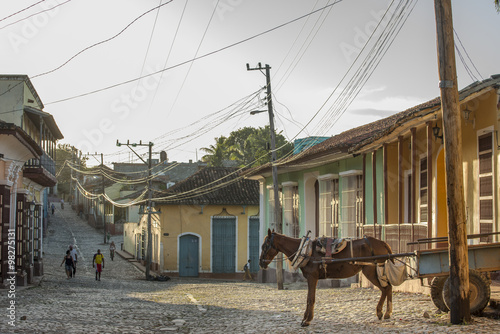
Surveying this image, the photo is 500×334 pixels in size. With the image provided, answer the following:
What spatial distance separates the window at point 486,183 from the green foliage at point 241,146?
3477cm

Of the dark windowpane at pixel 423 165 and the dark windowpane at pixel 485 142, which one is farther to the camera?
the dark windowpane at pixel 423 165

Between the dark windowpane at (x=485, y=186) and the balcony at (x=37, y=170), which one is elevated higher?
the balcony at (x=37, y=170)

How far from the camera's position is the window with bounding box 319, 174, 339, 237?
18125 millimetres

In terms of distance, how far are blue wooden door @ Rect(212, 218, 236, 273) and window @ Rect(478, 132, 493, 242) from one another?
73.5 ft

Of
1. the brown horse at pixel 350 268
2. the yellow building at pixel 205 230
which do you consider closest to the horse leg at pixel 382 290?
the brown horse at pixel 350 268

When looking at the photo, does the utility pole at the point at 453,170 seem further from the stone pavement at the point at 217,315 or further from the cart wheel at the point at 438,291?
the cart wheel at the point at 438,291

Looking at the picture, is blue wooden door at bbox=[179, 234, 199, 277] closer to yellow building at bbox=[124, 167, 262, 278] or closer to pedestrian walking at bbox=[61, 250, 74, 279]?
yellow building at bbox=[124, 167, 262, 278]

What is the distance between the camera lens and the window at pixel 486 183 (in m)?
9.67

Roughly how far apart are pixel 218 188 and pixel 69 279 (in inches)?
425

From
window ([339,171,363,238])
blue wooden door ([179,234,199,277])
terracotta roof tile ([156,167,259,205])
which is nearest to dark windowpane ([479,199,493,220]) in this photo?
window ([339,171,363,238])

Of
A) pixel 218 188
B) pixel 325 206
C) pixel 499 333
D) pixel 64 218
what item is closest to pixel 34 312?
pixel 499 333

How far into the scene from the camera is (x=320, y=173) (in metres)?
19.3

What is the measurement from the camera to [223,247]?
31594 mm

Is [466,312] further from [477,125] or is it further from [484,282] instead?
[477,125]
